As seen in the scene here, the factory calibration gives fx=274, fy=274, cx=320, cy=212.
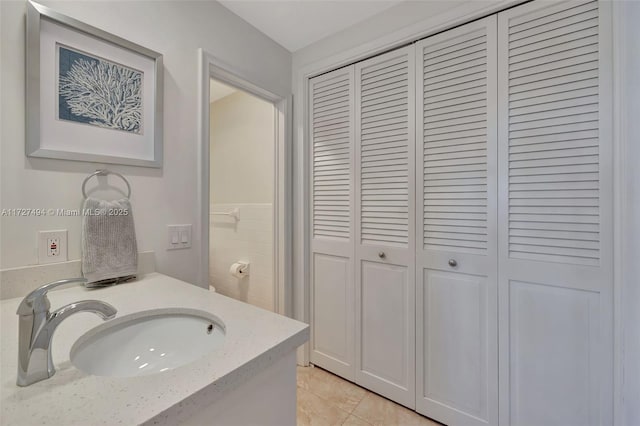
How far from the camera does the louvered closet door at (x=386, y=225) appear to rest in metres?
1.55

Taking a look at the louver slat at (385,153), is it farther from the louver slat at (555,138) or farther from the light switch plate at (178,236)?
the light switch plate at (178,236)

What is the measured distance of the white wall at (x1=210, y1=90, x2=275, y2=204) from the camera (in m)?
2.37

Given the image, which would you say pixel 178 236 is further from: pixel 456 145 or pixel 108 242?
pixel 456 145

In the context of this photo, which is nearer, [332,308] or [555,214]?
[555,214]

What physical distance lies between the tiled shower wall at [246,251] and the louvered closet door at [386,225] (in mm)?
835

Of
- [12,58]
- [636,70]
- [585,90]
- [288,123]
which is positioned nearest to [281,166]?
[288,123]

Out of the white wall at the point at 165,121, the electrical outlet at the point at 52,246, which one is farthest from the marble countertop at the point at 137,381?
the white wall at the point at 165,121

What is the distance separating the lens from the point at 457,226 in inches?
54.9

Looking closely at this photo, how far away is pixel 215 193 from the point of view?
9.36 feet

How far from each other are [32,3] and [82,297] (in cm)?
101

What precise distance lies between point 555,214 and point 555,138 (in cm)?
32

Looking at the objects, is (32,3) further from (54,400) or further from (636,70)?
(636,70)

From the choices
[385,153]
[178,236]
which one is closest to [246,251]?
[178,236]

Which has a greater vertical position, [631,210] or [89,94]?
[89,94]
